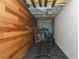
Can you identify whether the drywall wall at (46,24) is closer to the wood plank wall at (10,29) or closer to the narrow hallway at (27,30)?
the narrow hallway at (27,30)

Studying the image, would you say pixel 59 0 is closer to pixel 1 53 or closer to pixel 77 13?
pixel 77 13

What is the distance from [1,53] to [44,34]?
335 inches

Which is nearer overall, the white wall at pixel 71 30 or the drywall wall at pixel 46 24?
the white wall at pixel 71 30

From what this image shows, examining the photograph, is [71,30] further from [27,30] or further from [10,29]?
[27,30]

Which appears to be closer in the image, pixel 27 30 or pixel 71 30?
pixel 71 30

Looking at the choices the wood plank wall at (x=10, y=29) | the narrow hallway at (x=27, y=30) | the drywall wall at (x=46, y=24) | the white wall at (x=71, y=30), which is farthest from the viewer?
the drywall wall at (x=46, y=24)

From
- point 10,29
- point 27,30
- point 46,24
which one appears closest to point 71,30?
point 10,29

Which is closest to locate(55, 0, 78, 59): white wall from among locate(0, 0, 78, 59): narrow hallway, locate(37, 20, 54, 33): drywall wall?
locate(0, 0, 78, 59): narrow hallway

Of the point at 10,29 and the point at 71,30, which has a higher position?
the point at 10,29

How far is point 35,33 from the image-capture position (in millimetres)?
11383

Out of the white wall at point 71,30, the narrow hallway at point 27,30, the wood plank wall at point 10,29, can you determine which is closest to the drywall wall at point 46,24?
the narrow hallway at point 27,30

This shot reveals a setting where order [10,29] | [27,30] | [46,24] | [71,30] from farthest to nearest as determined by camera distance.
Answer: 1. [46,24]
2. [27,30]
3. [71,30]
4. [10,29]

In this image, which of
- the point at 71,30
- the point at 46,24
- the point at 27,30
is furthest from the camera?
the point at 46,24

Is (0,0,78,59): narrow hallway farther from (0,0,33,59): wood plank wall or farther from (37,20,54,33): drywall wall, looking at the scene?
(37,20,54,33): drywall wall
